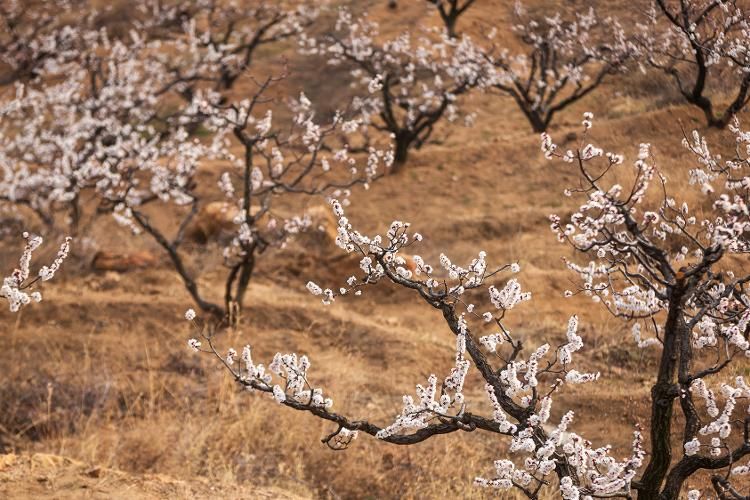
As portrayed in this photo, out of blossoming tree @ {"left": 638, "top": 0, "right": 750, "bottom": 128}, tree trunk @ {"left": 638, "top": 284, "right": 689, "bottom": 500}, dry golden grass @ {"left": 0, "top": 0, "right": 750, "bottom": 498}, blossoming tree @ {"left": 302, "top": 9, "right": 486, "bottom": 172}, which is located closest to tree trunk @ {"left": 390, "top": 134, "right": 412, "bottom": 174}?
blossoming tree @ {"left": 302, "top": 9, "right": 486, "bottom": 172}

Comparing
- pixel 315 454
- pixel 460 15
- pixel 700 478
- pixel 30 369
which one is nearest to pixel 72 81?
pixel 460 15

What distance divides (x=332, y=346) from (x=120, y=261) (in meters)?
4.85

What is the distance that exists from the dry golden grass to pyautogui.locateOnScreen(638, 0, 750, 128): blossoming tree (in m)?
0.58

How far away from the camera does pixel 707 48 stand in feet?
30.0

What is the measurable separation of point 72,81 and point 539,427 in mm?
19461

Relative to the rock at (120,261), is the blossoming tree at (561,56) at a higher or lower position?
higher

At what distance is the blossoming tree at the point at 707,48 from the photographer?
375 inches

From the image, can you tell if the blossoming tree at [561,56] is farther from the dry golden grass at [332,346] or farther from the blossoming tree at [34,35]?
the blossoming tree at [34,35]

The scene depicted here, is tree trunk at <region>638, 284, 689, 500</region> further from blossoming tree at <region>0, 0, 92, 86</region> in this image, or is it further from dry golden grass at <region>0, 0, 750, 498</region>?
blossoming tree at <region>0, 0, 92, 86</region>

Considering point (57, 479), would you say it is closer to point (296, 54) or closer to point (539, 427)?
point (539, 427)

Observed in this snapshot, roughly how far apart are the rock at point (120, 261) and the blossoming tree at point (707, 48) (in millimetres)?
8528

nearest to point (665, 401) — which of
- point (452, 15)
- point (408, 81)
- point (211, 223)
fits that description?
point (211, 223)

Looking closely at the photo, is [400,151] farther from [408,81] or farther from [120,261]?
[120,261]

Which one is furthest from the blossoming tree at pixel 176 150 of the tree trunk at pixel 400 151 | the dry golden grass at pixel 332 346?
the dry golden grass at pixel 332 346
